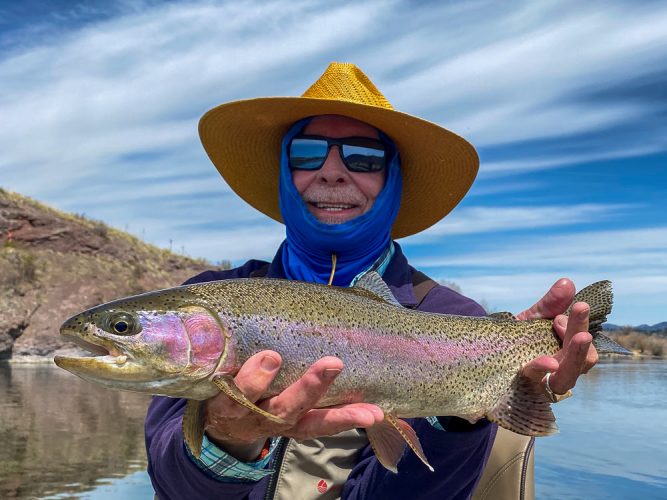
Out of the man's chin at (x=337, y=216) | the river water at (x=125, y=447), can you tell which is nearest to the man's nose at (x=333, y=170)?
the man's chin at (x=337, y=216)

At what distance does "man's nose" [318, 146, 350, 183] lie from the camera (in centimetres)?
391

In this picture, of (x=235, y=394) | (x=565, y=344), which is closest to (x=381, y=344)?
(x=235, y=394)

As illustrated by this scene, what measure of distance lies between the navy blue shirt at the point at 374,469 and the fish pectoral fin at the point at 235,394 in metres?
0.56

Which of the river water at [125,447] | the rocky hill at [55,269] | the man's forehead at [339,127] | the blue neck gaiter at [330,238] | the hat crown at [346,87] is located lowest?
the river water at [125,447]

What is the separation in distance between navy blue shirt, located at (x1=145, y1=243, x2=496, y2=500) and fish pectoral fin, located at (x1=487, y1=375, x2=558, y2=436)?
11 cm

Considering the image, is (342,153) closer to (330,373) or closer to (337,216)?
(337,216)

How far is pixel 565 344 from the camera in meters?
3.13

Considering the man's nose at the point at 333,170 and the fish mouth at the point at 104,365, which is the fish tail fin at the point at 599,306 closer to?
the man's nose at the point at 333,170

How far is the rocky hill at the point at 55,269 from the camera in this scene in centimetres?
3288

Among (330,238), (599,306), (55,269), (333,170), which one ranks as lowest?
(55,269)

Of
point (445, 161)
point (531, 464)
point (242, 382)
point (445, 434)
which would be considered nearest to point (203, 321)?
point (242, 382)

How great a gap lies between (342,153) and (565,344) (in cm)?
159

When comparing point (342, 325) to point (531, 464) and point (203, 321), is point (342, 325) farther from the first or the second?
point (531, 464)

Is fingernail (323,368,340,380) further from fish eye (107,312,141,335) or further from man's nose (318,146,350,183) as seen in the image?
man's nose (318,146,350,183)
